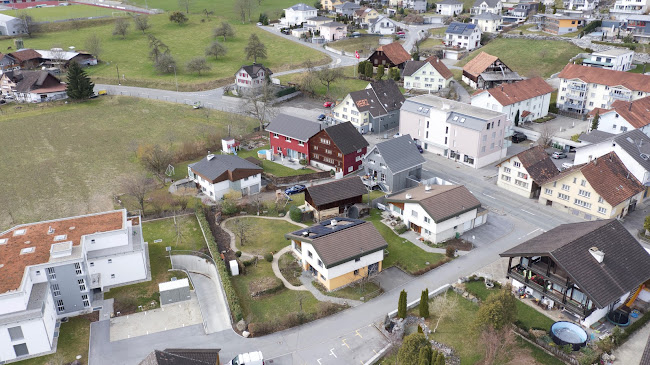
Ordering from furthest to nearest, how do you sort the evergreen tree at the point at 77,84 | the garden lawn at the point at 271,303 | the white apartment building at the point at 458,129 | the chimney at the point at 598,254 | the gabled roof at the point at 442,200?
1. the evergreen tree at the point at 77,84
2. the white apartment building at the point at 458,129
3. the gabled roof at the point at 442,200
4. the garden lawn at the point at 271,303
5. the chimney at the point at 598,254

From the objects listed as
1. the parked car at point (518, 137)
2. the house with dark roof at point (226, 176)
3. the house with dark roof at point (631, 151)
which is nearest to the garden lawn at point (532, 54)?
the parked car at point (518, 137)

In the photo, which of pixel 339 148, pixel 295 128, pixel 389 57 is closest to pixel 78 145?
pixel 295 128

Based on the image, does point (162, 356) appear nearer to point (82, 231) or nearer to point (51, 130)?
point (82, 231)

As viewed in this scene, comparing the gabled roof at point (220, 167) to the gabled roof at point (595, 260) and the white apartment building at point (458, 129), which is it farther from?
the gabled roof at point (595, 260)

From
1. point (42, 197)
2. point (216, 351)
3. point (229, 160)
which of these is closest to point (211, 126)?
point (229, 160)

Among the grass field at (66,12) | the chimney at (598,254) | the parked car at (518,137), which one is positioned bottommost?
the parked car at (518,137)

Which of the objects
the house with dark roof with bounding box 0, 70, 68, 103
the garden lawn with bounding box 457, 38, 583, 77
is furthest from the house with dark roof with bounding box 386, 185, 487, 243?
the house with dark roof with bounding box 0, 70, 68, 103

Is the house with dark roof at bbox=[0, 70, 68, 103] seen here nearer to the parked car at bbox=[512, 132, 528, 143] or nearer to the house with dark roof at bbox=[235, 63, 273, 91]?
the house with dark roof at bbox=[235, 63, 273, 91]
